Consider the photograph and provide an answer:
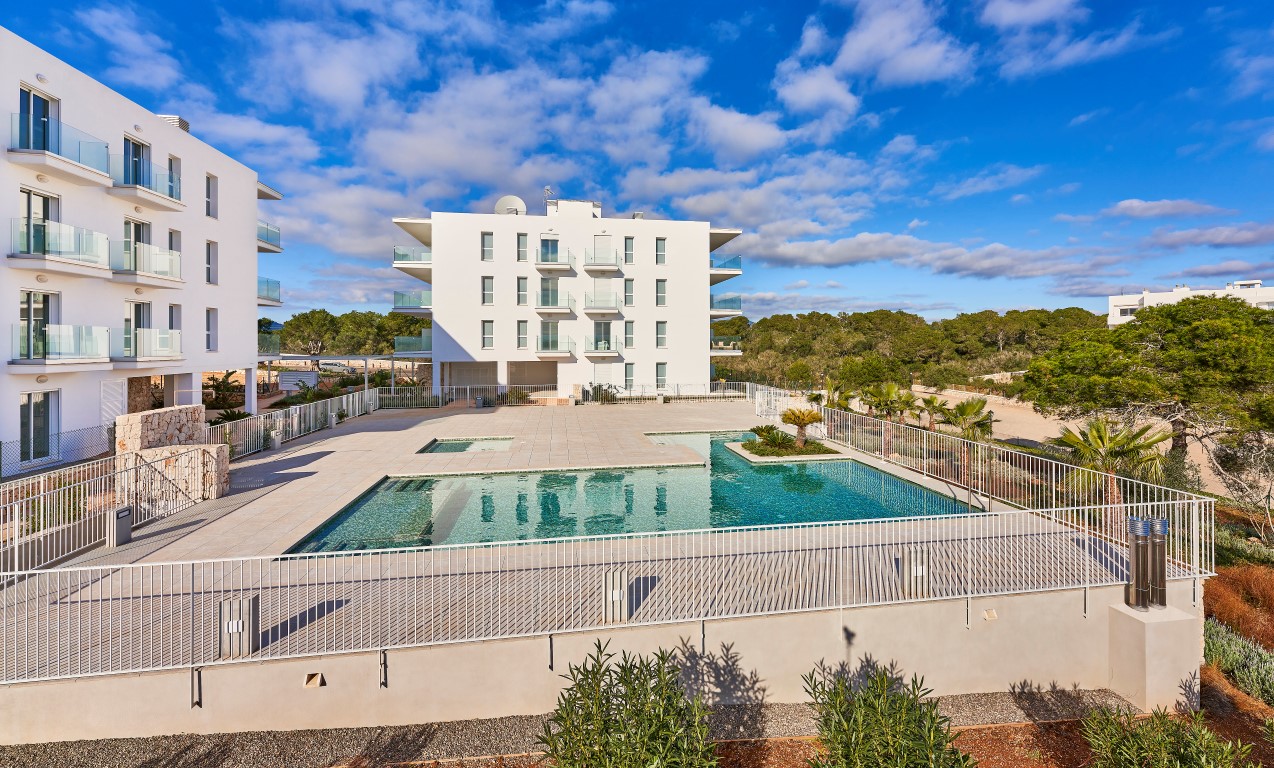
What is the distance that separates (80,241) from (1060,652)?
23684 mm

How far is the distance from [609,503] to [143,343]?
1702cm

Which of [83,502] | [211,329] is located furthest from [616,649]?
[211,329]

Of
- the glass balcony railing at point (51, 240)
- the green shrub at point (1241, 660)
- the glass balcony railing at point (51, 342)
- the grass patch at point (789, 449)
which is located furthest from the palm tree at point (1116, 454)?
the glass balcony railing at point (51, 240)

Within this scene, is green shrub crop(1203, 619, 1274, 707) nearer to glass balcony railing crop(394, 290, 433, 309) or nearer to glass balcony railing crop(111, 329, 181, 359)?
glass balcony railing crop(111, 329, 181, 359)

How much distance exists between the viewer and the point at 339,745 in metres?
5.34

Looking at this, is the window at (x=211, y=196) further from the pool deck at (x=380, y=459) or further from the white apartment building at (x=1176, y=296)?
the white apartment building at (x=1176, y=296)

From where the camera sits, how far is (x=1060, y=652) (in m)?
6.98

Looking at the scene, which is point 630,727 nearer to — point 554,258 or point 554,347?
point 554,347

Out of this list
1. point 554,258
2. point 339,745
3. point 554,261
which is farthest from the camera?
point 554,258

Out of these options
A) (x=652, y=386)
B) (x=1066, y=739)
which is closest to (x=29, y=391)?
(x=1066, y=739)

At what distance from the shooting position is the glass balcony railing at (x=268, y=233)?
25.8 metres

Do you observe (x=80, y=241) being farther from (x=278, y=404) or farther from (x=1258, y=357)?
(x=1258, y=357)

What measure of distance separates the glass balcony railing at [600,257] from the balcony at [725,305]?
256 inches

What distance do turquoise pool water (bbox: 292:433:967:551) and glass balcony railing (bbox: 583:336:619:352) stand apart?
60.6ft
